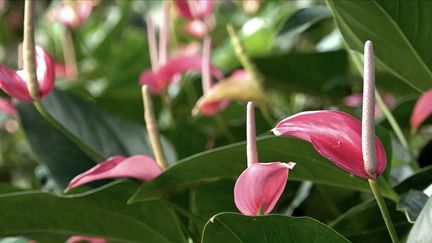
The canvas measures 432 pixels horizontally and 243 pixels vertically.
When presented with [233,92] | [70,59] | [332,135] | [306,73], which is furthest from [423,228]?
[70,59]

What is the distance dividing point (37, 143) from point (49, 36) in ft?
2.74

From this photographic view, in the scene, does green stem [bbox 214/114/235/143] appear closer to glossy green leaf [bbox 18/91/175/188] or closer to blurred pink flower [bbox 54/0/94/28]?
glossy green leaf [bbox 18/91/175/188]

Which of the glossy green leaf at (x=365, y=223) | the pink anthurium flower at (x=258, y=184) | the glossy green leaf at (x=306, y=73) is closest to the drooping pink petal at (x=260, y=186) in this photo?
the pink anthurium flower at (x=258, y=184)

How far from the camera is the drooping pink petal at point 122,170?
41 centimetres

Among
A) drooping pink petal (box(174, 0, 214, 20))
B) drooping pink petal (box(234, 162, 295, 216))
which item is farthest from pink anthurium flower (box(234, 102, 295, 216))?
drooping pink petal (box(174, 0, 214, 20))

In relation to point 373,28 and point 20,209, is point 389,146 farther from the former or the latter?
point 20,209

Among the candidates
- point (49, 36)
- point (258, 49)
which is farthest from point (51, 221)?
point (49, 36)

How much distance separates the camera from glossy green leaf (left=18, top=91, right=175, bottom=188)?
571mm

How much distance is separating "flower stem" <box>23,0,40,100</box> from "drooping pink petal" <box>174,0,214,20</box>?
0.32 meters

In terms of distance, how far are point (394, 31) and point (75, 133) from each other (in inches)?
10.2

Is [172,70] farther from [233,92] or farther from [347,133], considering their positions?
[347,133]

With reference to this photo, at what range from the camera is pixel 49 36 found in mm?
1378

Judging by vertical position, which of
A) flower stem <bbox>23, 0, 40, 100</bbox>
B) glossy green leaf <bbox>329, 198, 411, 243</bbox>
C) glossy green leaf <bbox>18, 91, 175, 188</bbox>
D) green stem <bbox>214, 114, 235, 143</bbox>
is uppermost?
flower stem <bbox>23, 0, 40, 100</bbox>

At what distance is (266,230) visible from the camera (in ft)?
1.10
